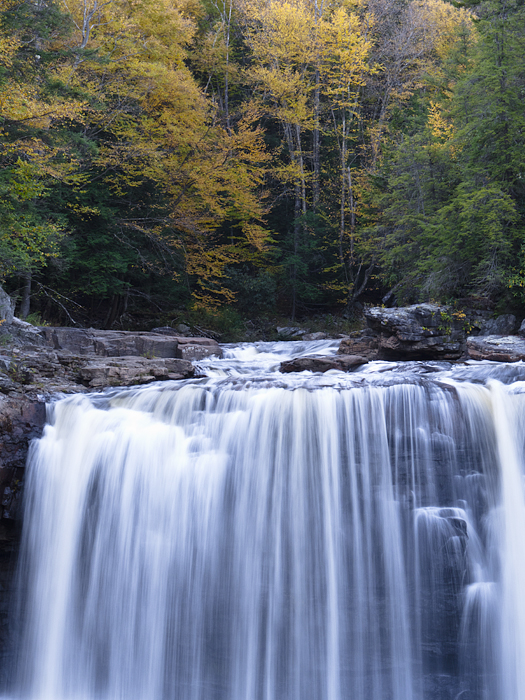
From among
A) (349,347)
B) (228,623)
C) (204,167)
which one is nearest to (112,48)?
(204,167)

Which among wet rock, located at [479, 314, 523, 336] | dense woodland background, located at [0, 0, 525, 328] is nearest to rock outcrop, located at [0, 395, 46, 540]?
dense woodland background, located at [0, 0, 525, 328]

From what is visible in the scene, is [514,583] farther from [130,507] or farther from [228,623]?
[130,507]

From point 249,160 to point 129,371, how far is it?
1477cm

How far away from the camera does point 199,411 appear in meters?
7.57

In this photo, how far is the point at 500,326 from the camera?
546 inches

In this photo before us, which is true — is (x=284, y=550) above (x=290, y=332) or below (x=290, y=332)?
below

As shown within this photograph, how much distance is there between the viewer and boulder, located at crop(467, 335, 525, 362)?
10.5m

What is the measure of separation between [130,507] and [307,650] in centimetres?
283

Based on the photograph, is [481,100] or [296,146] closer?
[481,100]

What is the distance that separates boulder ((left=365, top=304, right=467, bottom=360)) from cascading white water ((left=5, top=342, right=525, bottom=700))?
4.11 metres

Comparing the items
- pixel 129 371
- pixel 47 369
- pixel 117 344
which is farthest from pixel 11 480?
pixel 117 344

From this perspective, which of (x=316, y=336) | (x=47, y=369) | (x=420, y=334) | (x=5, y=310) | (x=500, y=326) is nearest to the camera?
(x=47, y=369)

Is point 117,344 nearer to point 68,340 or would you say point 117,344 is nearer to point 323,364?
point 68,340

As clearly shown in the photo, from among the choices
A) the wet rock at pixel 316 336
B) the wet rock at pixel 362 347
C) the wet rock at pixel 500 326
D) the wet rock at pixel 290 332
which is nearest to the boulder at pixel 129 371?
the wet rock at pixel 362 347
